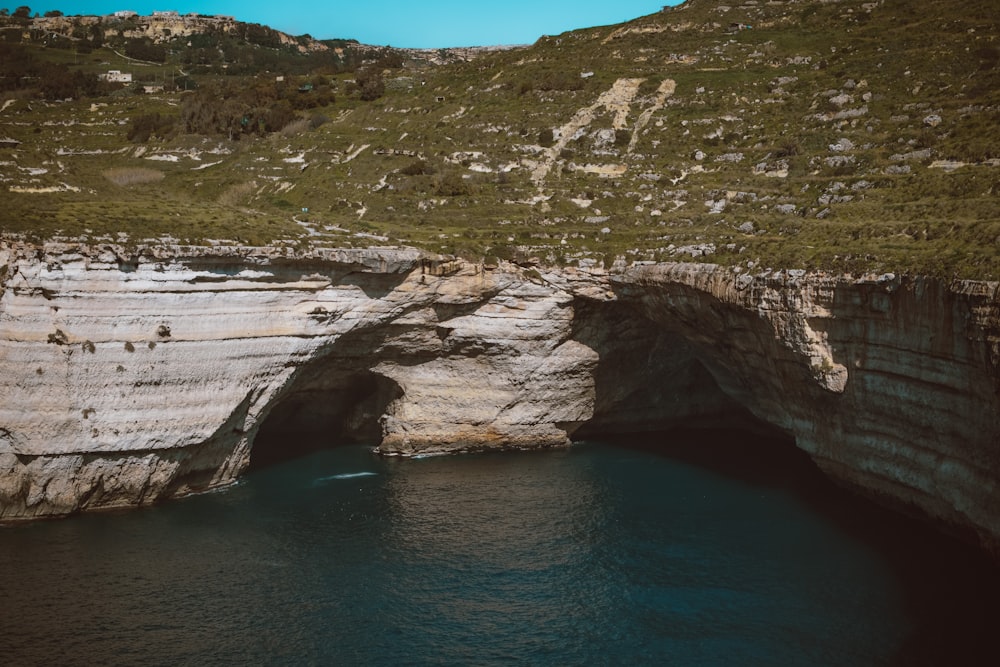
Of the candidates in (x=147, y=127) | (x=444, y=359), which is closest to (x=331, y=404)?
(x=444, y=359)

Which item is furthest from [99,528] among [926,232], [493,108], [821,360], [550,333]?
[493,108]

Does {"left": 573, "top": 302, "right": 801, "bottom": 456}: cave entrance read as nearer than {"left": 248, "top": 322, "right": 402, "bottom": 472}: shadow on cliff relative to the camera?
No

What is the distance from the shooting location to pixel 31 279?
32.2 metres

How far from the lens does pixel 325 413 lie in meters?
47.1

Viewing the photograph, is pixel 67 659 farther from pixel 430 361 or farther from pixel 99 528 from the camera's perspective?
pixel 430 361

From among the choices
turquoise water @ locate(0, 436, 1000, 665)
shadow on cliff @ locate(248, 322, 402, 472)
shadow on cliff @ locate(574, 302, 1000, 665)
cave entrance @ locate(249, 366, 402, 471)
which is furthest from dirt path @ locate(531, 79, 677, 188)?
turquoise water @ locate(0, 436, 1000, 665)

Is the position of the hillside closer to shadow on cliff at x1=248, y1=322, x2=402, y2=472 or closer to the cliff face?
the cliff face

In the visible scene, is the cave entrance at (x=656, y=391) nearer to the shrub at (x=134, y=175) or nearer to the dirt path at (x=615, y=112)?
the dirt path at (x=615, y=112)

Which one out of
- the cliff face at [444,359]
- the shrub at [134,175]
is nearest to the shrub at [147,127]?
the shrub at [134,175]

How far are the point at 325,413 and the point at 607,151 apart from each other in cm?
2518

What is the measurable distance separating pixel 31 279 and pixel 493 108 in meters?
40.2

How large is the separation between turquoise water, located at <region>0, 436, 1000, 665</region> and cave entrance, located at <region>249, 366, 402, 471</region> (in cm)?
570

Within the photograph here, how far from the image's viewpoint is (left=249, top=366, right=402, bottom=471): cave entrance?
42.5 m

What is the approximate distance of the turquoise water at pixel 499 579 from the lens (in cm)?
2444
